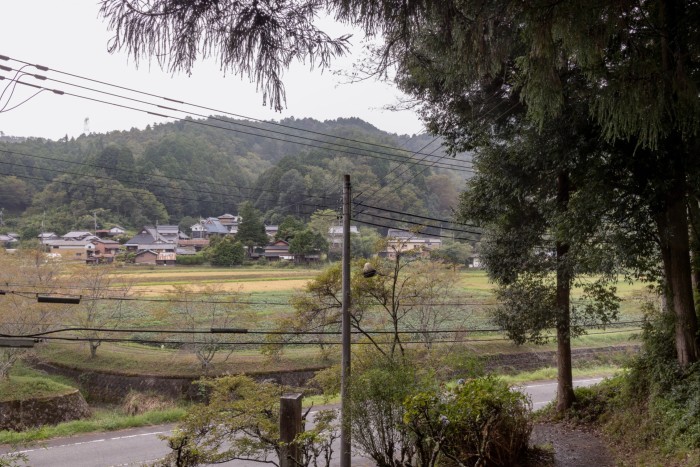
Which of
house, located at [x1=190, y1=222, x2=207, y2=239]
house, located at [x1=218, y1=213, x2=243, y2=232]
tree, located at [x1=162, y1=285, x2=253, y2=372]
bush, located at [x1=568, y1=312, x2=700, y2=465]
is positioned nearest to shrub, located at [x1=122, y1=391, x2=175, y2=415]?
tree, located at [x1=162, y1=285, x2=253, y2=372]

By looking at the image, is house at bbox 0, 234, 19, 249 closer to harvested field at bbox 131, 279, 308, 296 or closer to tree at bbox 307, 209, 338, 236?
harvested field at bbox 131, 279, 308, 296

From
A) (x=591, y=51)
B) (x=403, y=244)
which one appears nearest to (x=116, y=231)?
(x=403, y=244)

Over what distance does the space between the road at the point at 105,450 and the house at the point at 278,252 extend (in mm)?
5309

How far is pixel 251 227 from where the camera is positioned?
1338cm

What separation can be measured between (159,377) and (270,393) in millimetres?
8307

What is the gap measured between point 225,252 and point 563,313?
9843 millimetres

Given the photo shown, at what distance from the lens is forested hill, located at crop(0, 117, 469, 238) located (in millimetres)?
12953

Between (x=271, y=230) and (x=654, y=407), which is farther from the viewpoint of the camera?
(x=271, y=230)

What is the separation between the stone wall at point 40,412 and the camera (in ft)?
37.8

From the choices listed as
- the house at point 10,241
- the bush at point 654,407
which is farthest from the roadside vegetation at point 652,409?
the house at point 10,241

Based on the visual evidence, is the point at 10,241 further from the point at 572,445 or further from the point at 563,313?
the point at 572,445

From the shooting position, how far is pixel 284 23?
235 centimetres

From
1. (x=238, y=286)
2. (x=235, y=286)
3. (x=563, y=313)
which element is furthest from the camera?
(x=235, y=286)

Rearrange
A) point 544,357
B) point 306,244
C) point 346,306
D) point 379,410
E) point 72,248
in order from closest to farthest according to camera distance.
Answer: point 379,410
point 346,306
point 306,244
point 72,248
point 544,357
